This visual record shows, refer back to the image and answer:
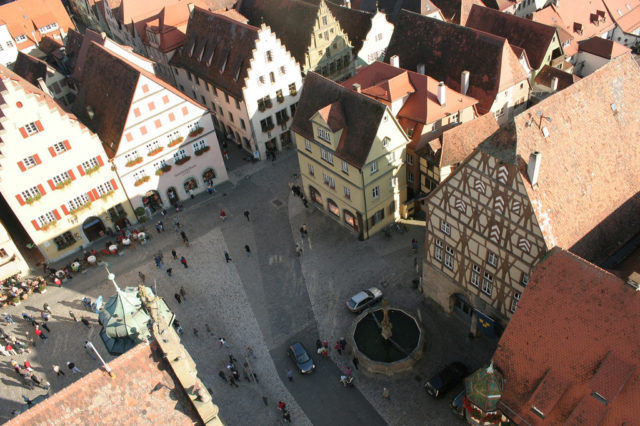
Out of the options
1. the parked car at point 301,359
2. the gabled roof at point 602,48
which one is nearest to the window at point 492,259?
the parked car at point 301,359

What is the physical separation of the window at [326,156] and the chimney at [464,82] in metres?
15.8

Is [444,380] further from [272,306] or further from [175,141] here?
[175,141]

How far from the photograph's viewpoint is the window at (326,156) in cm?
4569

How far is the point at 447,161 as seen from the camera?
144 ft

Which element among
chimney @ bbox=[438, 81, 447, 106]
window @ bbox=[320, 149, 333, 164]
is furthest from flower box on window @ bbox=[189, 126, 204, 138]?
chimney @ bbox=[438, 81, 447, 106]

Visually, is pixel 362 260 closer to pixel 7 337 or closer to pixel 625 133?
pixel 625 133

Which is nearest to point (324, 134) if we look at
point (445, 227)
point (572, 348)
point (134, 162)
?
point (445, 227)

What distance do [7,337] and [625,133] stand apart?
1867 inches

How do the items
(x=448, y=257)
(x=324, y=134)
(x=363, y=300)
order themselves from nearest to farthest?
(x=448, y=257)
(x=363, y=300)
(x=324, y=134)

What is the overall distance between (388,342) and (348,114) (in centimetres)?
1858

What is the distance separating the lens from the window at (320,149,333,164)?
150ft

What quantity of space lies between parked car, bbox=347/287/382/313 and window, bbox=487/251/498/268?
10505 mm

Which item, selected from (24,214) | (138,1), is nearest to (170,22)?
(138,1)

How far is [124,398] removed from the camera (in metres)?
22.3
